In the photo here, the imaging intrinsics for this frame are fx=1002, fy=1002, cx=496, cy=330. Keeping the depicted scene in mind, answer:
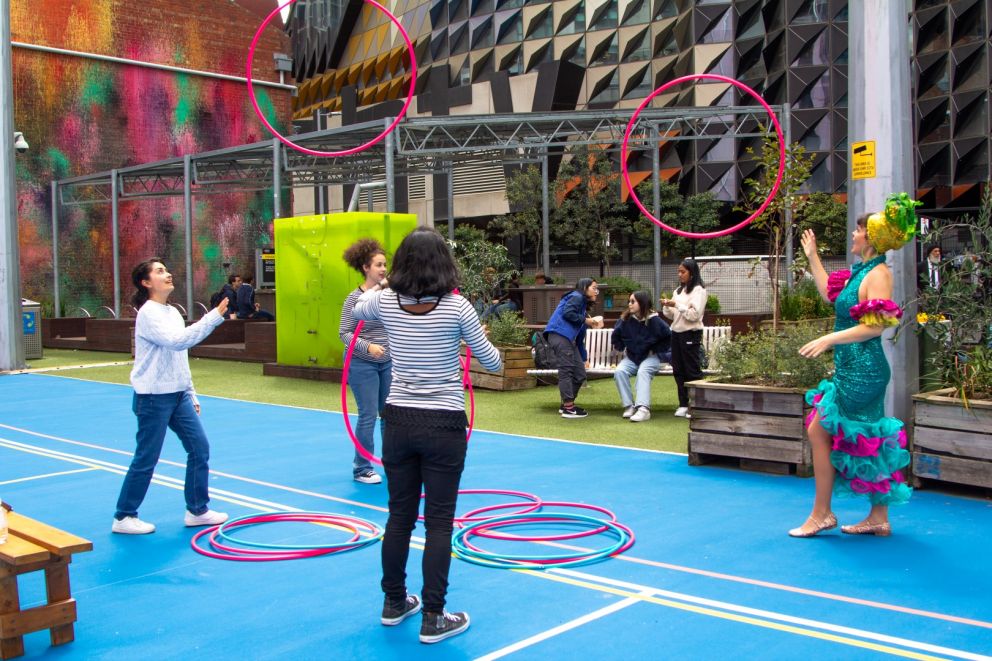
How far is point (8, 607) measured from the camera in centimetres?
471

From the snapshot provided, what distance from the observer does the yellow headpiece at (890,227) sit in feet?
20.4

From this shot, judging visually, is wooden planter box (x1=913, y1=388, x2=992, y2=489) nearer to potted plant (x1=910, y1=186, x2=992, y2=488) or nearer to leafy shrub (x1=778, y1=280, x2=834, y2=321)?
potted plant (x1=910, y1=186, x2=992, y2=488)

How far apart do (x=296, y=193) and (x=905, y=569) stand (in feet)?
157

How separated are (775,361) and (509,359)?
22.0 feet

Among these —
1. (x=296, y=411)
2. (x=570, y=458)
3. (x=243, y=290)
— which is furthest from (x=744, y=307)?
(x=570, y=458)

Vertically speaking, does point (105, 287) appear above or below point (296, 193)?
below

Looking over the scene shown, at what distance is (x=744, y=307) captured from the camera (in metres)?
24.1

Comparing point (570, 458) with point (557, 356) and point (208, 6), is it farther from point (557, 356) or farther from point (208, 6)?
point (208, 6)

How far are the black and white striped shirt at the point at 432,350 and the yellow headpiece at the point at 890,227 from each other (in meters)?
2.84

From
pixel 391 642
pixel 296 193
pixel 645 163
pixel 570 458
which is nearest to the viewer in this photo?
pixel 391 642

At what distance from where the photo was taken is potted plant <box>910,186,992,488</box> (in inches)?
293

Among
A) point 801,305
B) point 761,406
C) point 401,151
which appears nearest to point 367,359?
point 761,406

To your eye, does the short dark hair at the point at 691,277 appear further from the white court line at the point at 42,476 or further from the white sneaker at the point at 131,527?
the white sneaker at the point at 131,527

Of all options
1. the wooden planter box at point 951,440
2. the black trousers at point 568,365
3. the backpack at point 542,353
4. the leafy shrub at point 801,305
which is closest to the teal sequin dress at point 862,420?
the wooden planter box at point 951,440
